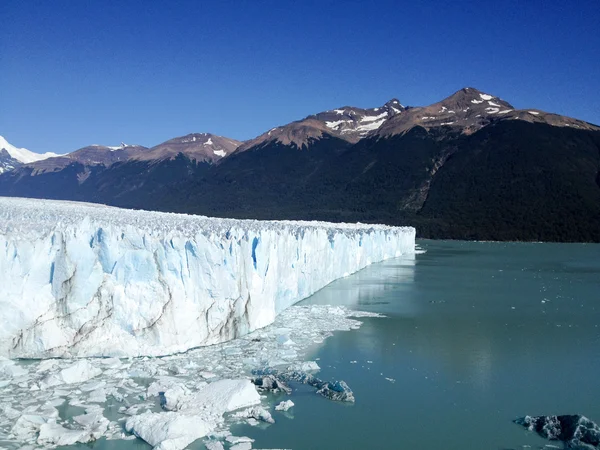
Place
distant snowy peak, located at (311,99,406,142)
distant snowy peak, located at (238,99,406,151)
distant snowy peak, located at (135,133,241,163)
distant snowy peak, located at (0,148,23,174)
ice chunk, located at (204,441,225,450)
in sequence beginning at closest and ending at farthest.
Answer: ice chunk, located at (204,441,225,450)
distant snowy peak, located at (238,99,406,151)
distant snowy peak, located at (311,99,406,142)
distant snowy peak, located at (135,133,241,163)
distant snowy peak, located at (0,148,23,174)

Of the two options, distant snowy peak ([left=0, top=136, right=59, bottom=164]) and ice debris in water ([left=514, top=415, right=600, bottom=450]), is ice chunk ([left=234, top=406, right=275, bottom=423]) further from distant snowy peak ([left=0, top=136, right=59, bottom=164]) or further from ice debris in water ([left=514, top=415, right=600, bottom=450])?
distant snowy peak ([left=0, top=136, right=59, bottom=164])

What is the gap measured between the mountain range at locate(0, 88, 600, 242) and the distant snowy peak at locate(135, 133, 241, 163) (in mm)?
5983

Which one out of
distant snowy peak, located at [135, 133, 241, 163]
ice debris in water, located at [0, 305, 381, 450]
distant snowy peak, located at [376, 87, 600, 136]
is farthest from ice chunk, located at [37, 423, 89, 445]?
distant snowy peak, located at [135, 133, 241, 163]

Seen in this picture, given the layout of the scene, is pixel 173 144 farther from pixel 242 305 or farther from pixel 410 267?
pixel 242 305

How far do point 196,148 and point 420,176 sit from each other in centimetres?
7193

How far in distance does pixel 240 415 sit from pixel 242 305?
380 centimetres

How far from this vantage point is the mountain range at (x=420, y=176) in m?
48.5

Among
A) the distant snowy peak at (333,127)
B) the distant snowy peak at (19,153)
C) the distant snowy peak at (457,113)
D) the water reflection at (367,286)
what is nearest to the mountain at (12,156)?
the distant snowy peak at (19,153)

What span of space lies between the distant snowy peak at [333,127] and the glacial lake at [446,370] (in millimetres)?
73615

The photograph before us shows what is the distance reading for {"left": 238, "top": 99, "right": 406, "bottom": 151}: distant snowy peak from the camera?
89.7 meters

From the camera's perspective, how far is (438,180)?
59.2 meters

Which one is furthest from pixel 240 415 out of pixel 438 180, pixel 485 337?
pixel 438 180

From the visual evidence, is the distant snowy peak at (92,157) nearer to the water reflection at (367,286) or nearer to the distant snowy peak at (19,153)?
the distant snowy peak at (19,153)

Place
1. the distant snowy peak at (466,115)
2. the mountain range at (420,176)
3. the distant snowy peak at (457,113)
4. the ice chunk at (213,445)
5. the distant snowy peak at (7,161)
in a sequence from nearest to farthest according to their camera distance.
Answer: the ice chunk at (213,445), the mountain range at (420,176), the distant snowy peak at (466,115), the distant snowy peak at (457,113), the distant snowy peak at (7,161)
